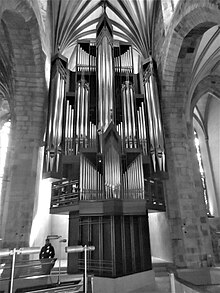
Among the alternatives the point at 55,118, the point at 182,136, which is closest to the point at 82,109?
the point at 55,118

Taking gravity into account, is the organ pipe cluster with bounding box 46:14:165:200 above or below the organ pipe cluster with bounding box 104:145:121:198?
above

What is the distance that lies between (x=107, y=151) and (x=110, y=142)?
13.4 inches

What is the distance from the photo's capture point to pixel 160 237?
9688 mm

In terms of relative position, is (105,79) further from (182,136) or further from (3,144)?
(3,144)

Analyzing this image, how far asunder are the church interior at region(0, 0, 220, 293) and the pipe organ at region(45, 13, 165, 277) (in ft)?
0.12

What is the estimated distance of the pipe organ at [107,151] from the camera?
7.17 metres

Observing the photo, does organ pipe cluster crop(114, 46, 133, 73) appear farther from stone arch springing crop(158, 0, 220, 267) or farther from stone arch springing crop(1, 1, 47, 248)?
stone arch springing crop(1, 1, 47, 248)

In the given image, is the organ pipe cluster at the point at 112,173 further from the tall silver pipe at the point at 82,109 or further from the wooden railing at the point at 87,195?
the tall silver pipe at the point at 82,109

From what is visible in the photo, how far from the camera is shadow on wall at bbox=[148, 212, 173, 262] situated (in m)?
8.84

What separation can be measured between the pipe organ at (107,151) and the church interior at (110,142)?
0.04 metres

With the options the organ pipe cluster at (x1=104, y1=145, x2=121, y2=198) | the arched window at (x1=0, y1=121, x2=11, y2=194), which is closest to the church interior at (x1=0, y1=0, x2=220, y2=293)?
the organ pipe cluster at (x1=104, y1=145, x2=121, y2=198)

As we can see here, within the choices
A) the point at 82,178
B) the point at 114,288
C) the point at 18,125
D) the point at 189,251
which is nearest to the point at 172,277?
the point at 114,288

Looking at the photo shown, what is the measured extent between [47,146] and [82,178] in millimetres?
1856

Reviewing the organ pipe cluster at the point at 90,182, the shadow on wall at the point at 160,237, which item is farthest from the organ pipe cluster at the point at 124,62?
the shadow on wall at the point at 160,237
